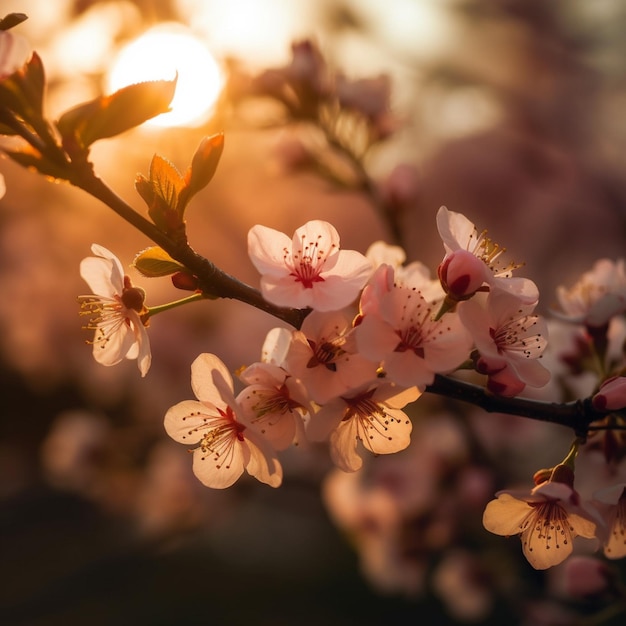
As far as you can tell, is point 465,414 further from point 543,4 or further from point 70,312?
point 70,312

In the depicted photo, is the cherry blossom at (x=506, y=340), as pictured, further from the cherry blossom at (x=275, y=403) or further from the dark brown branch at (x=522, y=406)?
the cherry blossom at (x=275, y=403)

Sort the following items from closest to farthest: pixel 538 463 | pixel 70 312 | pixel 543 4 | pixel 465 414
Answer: pixel 465 414 → pixel 538 463 → pixel 543 4 → pixel 70 312

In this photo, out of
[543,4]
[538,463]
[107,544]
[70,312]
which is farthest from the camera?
[107,544]

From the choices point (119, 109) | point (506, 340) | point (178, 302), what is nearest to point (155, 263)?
point (178, 302)

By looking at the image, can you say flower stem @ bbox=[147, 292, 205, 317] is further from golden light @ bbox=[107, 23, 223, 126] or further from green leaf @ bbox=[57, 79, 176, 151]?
golden light @ bbox=[107, 23, 223, 126]

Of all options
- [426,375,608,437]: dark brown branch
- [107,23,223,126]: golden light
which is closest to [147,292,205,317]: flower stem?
[426,375,608,437]: dark brown branch

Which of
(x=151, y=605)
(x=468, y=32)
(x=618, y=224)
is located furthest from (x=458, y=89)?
(x=151, y=605)

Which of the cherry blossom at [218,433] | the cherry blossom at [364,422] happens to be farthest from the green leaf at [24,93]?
the cherry blossom at [364,422]
